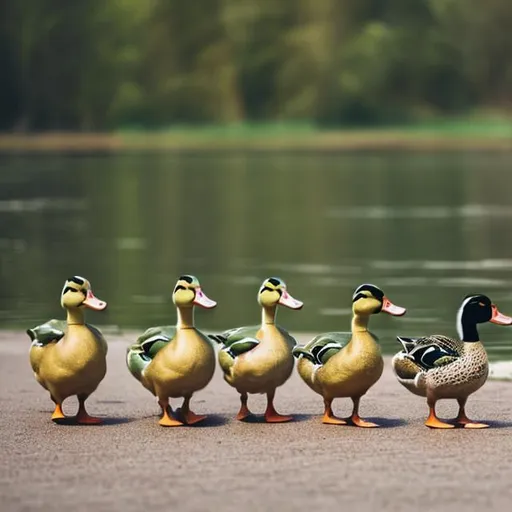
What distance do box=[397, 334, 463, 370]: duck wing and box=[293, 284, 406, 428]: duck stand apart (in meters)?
0.21

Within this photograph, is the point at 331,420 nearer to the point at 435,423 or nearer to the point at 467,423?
the point at 435,423

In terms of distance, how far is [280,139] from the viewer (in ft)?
332

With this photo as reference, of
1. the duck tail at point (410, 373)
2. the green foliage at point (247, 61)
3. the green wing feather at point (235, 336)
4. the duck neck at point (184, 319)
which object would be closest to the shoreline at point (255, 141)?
the green foliage at point (247, 61)

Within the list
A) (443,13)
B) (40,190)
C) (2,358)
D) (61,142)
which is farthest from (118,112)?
(2,358)

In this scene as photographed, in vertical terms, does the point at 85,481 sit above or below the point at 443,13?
below

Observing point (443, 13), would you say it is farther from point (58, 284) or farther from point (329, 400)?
point (329, 400)

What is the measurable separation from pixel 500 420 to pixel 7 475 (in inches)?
124

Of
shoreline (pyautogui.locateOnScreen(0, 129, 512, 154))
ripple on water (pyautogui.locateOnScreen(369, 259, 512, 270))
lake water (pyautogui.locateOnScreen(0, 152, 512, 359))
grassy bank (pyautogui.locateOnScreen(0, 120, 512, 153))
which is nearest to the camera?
lake water (pyautogui.locateOnScreen(0, 152, 512, 359))

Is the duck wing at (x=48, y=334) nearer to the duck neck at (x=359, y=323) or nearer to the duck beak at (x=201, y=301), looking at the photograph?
the duck beak at (x=201, y=301)

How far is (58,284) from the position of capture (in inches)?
798

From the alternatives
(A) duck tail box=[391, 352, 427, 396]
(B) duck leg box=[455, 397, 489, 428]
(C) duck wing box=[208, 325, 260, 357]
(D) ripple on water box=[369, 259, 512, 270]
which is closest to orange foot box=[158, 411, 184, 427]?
(C) duck wing box=[208, 325, 260, 357]

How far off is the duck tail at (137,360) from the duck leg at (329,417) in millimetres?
1071

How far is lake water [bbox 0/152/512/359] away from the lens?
1739 cm

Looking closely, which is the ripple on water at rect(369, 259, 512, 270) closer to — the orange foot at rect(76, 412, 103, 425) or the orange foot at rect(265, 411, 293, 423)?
the orange foot at rect(265, 411, 293, 423)
